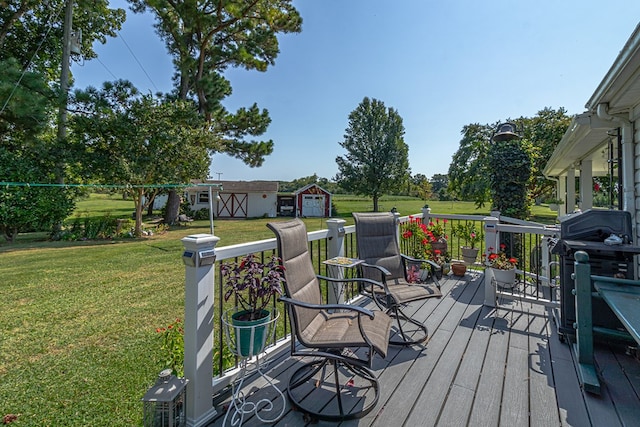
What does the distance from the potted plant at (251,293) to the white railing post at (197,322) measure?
13cm

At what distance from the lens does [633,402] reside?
1851mm

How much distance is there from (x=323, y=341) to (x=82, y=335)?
317cm

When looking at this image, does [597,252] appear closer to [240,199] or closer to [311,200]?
[311,200]

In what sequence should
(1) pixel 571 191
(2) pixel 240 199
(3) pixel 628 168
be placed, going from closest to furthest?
(3) pixel 628 168 < (1) pixel 571 191 < (2) pixel 240 199

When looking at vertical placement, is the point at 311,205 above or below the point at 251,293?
above

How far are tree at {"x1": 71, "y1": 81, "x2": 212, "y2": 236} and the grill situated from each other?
11.5 m

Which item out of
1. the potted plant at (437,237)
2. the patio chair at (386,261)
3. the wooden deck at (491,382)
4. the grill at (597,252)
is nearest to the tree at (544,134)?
the potted plant at (437,237)

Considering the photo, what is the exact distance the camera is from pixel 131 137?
10.6 m

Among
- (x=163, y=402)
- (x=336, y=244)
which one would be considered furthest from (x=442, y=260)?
(x=163, y=402)

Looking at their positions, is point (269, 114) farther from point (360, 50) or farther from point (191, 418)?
point (191, 418)

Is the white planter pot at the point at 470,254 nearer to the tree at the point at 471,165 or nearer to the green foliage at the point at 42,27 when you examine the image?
the tree at the point at 471,165

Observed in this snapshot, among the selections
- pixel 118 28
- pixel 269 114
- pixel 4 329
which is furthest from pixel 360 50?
pixel 118 28

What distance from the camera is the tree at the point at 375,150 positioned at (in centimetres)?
2345

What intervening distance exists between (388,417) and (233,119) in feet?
55.2
